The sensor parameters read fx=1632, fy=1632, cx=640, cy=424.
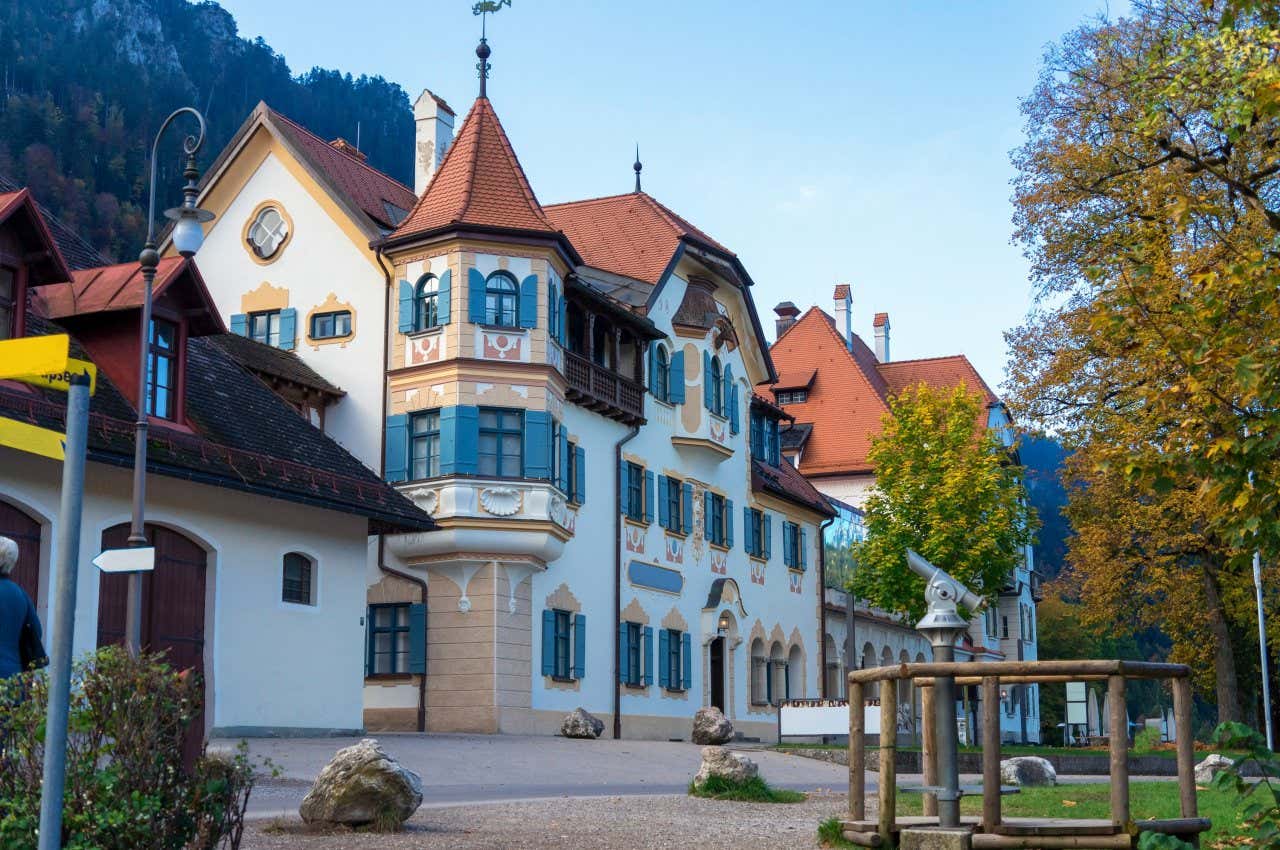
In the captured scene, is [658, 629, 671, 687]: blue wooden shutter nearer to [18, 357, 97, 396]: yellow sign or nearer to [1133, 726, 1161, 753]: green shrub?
[1133, 726, 1161, 753]: green shrub

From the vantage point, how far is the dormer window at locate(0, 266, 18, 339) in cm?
2086

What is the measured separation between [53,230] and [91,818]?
1858 centimetres

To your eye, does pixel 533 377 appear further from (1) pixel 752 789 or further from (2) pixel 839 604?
(2) pixel 839 604

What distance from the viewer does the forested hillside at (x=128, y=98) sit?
94.8 metres

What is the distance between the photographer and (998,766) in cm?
1057

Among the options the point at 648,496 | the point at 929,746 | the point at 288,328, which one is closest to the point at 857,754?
the point at 929,746

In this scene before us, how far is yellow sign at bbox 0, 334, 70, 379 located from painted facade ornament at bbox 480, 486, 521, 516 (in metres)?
25.8

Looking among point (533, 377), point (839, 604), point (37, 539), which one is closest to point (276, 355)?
point (533, 377)

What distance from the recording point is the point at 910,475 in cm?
4534

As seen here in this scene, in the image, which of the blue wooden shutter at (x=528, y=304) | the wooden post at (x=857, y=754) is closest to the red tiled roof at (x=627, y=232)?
the blue wooden shutter at (x=528, y=304)

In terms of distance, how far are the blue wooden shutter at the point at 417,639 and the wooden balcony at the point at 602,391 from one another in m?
5.67

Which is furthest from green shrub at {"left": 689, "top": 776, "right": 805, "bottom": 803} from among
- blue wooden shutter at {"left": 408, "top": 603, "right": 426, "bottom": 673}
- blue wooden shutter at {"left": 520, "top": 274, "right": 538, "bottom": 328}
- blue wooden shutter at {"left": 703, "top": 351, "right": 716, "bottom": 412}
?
blue wooden shutter at {"left": 703, "top": 351, "right": 716, "bottom": 412}

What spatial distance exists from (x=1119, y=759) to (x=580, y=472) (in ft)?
85.3

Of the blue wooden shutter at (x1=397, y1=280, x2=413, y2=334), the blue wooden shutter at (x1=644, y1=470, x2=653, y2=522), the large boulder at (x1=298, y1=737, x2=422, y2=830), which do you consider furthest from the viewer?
the blue wooden shutter at (x1=644, y1=470, x2=653, y2=522)
